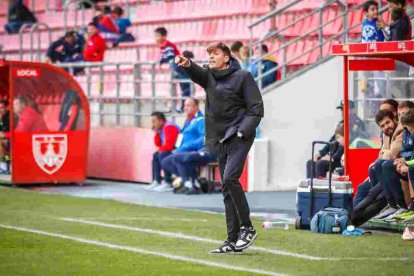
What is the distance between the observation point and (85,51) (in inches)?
1048

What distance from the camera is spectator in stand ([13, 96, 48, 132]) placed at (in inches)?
861

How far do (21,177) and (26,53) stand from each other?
10.6 metres

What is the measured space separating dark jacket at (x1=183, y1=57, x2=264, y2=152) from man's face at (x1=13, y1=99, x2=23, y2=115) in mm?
10245

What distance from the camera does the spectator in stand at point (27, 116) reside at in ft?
71.7

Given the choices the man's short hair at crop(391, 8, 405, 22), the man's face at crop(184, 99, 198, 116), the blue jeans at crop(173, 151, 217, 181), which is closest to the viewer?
the man's short hair at crop(391, 8, 405, 22)

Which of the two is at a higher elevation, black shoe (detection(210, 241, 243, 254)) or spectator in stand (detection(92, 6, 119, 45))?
spectator in stand (detection(92, 6, 119, 45))

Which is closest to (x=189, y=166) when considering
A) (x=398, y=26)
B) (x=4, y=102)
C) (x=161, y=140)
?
(x=161, y=140)

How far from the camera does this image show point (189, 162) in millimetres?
20219

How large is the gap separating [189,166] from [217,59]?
8.30 m

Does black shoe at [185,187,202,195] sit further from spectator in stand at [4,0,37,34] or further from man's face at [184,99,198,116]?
spectator in stand at [4,0,37,34]

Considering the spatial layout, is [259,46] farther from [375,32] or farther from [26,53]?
[26,53]

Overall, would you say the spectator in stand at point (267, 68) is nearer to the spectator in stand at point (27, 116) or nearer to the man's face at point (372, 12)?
the man's face at point (372, 12)

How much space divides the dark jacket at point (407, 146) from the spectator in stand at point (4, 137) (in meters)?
9.43

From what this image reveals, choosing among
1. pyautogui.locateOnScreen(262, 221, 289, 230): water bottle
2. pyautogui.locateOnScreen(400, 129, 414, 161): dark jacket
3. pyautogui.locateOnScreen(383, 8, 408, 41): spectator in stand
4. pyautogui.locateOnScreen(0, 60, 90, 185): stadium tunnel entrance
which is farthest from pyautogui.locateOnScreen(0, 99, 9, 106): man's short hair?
pyautogui.locateOnScreen(400, 129, 414, 161): dark jacket
